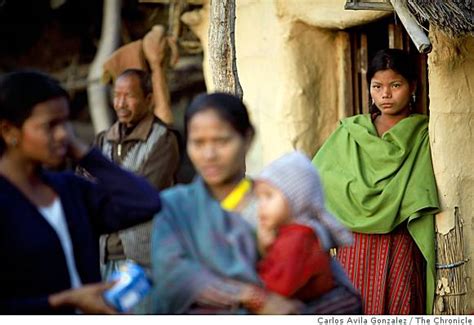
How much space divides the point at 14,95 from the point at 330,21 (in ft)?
11.7

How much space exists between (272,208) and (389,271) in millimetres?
2661

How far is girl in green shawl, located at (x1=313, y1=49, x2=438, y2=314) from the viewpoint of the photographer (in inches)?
232

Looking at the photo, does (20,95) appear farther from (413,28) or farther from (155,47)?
(155,47)

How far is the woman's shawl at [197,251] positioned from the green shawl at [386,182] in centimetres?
256

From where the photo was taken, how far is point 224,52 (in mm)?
5465

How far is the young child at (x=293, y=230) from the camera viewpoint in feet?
11.1

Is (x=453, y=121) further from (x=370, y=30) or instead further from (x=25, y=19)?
(x=25, y=19)

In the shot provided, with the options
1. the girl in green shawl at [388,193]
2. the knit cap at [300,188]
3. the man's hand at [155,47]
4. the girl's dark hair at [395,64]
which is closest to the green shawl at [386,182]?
the girl in green shawl at [388,193]

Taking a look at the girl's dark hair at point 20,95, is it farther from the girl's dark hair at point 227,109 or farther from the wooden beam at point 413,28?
the wooden beam at point 413,28

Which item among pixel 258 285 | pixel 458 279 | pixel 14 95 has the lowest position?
pixel 458 279

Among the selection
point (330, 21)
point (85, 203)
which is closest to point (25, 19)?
point (330, 21)

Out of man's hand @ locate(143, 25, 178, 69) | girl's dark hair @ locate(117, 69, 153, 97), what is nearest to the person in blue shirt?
girl's dark hair @ locate(117, 69, 153, 97)

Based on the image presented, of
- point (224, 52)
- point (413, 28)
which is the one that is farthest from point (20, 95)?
point (413, 28)

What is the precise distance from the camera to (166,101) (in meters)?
7.26
